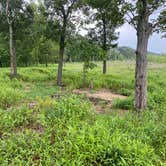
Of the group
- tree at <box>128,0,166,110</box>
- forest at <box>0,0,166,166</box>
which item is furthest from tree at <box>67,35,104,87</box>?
tree at <box>128,0,166,110</box>

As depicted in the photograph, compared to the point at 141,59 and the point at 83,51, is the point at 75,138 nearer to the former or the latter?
the point at 141,59

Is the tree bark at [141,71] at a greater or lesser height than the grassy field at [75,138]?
greater

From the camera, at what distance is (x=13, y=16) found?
15328mm

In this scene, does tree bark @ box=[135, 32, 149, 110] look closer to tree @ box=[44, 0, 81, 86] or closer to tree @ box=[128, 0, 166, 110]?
tree @ box=[128, 0, 166, 110]

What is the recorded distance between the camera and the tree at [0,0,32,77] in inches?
581

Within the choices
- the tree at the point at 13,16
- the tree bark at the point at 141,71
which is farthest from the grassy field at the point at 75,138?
the tree at the point at 13,16

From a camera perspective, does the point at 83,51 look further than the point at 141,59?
Yes

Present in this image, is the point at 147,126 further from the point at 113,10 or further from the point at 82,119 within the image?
the point at 113,10

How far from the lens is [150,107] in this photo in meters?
8.12

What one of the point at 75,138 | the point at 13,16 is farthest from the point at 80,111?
the point at 13,16

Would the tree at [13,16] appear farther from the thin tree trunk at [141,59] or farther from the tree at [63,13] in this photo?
the thin tree trunk at [141,59]

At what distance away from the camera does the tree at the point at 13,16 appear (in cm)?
1475

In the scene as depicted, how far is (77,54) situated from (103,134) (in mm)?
10355

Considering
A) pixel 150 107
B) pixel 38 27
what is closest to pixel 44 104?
pixel 150 107
